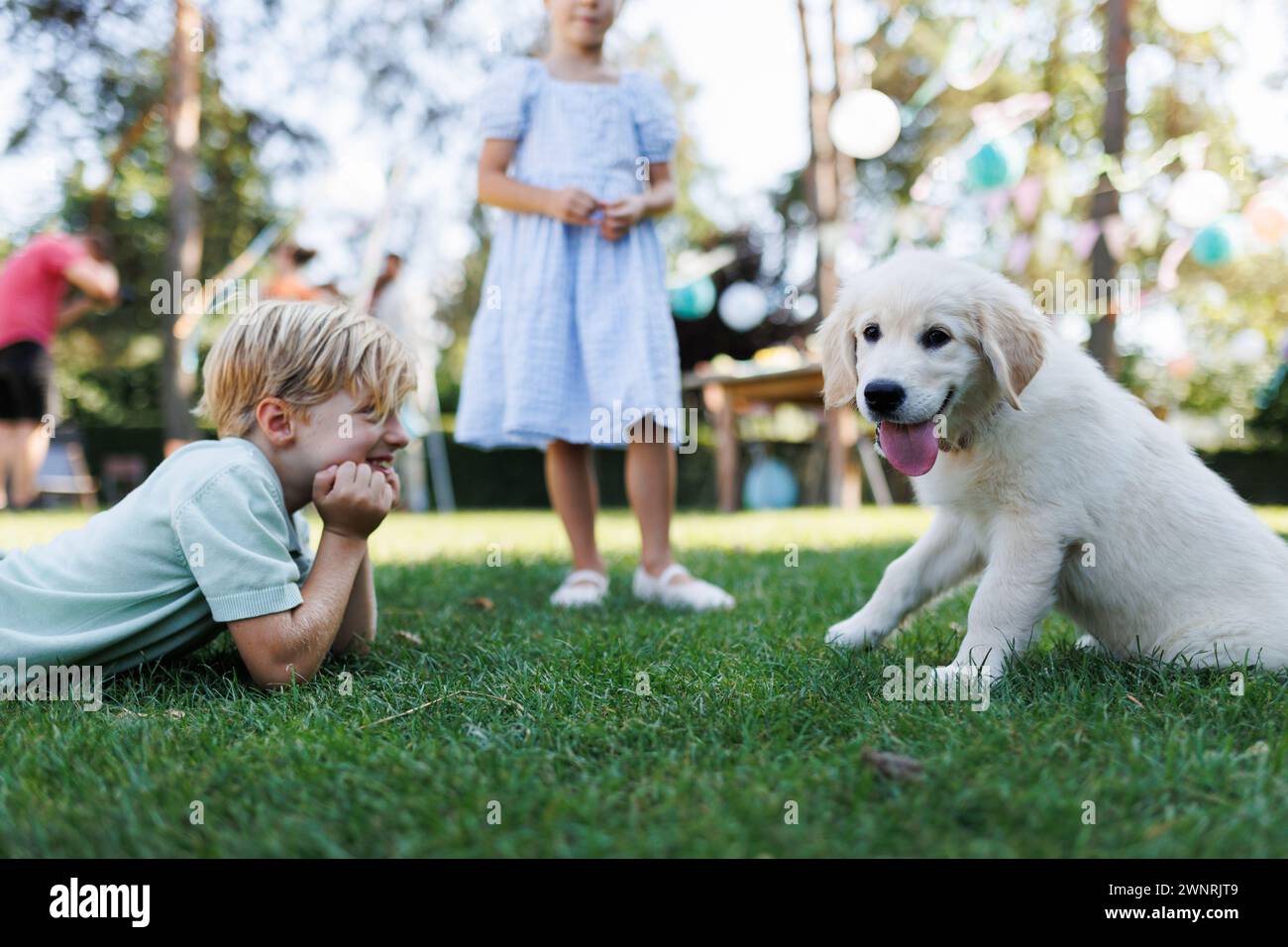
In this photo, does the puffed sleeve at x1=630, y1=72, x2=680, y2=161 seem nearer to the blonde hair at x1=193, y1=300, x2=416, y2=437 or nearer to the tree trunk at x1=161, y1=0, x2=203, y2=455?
the blonde hair at x1=193, y1=300, x2=416, y2=437

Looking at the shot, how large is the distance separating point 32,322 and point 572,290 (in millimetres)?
5340

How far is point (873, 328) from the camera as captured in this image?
2.38m

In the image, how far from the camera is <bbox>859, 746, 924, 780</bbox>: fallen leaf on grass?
1.51 meters

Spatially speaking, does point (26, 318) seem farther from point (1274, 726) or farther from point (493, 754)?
point (1274, 726)

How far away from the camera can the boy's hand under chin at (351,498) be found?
7.32ft

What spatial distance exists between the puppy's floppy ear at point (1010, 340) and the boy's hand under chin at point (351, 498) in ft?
4.68

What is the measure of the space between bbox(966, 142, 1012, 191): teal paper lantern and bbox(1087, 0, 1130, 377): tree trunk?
5.31ft

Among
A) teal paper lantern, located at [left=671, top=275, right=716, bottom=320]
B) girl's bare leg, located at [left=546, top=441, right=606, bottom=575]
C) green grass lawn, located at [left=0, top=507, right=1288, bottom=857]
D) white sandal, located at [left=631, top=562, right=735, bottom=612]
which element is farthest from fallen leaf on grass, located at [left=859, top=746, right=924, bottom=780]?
teal paper lantern, located at [left=671, top=275, right=716, bottom=320]

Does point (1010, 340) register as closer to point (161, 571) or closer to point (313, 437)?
point (313, 437)

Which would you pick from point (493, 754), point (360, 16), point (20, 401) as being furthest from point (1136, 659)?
point (360, 16)

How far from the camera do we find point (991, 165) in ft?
28.5

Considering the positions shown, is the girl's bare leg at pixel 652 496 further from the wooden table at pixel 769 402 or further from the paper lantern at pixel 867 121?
the wooden table at pixel 769 402
